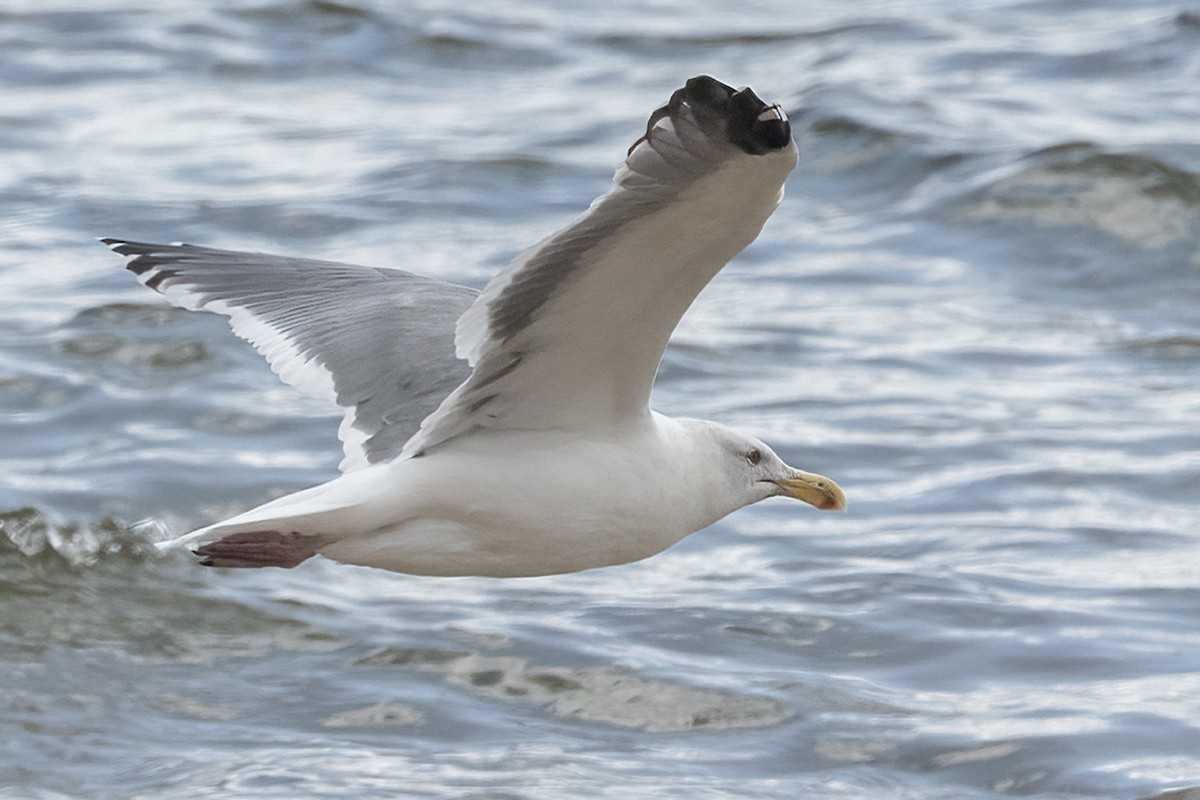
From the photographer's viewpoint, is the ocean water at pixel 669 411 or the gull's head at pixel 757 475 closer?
the gull's head at pixel 757 475

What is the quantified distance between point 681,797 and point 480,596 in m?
1.98

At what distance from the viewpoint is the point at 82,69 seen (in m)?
15.8

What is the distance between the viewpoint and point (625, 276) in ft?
16.8

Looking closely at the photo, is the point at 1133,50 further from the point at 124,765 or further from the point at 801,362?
the point at 124,765

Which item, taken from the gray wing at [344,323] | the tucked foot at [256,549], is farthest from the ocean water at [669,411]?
the tucked foot at [256,549]

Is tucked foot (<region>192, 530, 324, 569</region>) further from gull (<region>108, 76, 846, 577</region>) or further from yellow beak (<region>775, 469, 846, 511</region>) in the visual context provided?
yellow beak (<region>775, 469, 846, 511</region>)

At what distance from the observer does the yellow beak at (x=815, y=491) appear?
636 centimetres

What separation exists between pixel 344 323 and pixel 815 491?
1568 millimetres

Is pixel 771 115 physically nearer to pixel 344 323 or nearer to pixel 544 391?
pixel 544 391

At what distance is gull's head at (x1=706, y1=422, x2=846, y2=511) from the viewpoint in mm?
6094

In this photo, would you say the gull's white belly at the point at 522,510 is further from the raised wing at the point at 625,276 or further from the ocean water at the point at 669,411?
the ocean water at the point at 669,411

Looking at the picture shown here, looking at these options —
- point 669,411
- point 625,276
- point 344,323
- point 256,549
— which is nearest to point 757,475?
point 625,276

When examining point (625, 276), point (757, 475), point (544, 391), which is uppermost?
point (625, 276)

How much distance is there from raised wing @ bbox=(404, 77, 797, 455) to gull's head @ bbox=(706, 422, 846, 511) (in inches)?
16.1
